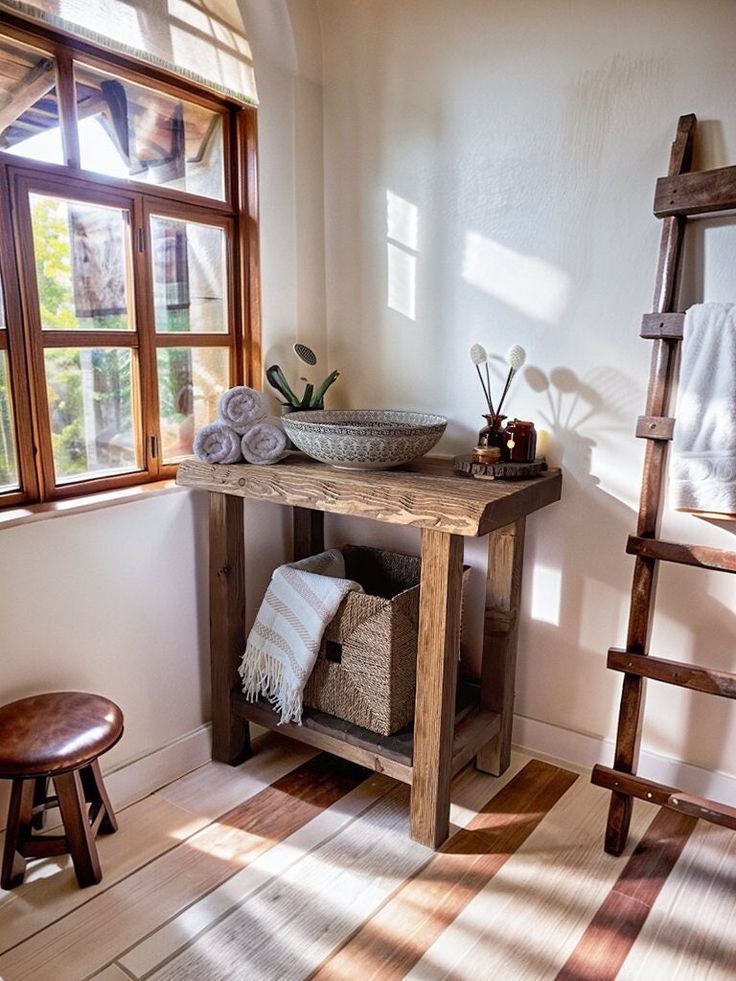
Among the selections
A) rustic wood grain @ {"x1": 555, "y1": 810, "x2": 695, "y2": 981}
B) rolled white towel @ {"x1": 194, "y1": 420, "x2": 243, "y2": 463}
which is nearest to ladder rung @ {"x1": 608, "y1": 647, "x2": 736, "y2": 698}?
rustic wood grain @ {"x1": 555, "y1": 810, "x2": 695, "y2": 981}

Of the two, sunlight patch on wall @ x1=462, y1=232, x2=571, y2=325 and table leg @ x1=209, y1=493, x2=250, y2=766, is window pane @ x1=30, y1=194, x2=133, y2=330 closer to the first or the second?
table leg @ x1=209, y1=493, x2=250, y2=766

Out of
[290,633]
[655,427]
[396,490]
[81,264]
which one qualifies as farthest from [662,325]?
[81,264]

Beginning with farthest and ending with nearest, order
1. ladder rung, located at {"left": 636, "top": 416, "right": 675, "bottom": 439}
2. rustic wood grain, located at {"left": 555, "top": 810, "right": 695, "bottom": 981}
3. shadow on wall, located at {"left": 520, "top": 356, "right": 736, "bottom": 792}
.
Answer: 1. shadow on wall, located at {"left": 520, "top": 356, "right": 736, "bottom": 792}
2. ladder rung, located at {"left": 636, "top": 416, "right": 675, "bottom": 439}
3. rustic wood grain, located at {"left": 555, "top": 810, "right": 695, "bottom": 981}

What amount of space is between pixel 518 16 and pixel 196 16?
33.7 inches

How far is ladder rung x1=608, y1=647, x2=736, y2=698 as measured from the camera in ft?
5.48

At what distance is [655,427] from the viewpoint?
1712 millimetres

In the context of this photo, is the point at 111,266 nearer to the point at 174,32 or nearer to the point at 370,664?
the point at 174,32

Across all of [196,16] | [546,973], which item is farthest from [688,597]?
[196,16]

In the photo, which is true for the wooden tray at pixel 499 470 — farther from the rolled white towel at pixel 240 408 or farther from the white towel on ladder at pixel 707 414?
the rolled white towel at pixel 240 408

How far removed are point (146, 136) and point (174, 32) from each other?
0.26m

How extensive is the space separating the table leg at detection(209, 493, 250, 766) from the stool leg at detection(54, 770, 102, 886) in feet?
1.76

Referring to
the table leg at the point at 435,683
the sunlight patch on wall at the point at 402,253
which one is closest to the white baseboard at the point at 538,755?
the table leg at the point at 435,683

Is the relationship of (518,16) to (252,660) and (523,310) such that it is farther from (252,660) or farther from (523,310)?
(252,660)

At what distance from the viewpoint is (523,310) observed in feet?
6.67
